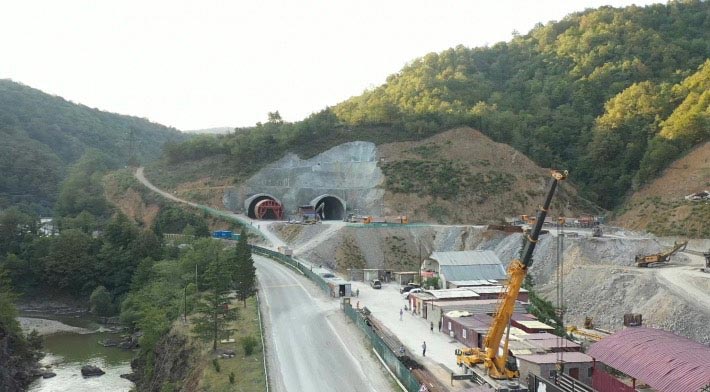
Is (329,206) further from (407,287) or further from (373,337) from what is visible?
(373,337)

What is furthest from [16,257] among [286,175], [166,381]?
[166,381]

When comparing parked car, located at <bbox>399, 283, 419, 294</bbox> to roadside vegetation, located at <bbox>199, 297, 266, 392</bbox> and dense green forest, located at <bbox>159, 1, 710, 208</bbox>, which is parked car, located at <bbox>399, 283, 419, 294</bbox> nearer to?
roadside vegetation, located at <bbox>199, 297, 266, 392</bbox>

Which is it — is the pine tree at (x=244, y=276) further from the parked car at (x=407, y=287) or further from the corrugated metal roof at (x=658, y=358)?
the corrugated metal roof at (x=658, y=358)

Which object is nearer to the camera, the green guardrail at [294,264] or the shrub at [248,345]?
the shrub at [248,345]

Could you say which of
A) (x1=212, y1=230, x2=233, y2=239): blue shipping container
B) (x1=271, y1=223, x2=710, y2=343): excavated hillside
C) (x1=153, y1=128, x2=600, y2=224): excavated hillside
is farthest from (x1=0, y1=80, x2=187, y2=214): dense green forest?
(x1=271, y1=223, x2=710, y2=343): excavated hillside

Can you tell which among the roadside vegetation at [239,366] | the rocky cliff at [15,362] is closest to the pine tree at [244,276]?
the roadside vegetation at [239,366]

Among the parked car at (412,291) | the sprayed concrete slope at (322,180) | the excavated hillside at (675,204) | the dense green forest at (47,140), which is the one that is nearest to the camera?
the parked car at (412,291)

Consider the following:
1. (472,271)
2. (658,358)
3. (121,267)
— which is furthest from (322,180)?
(658,358)
